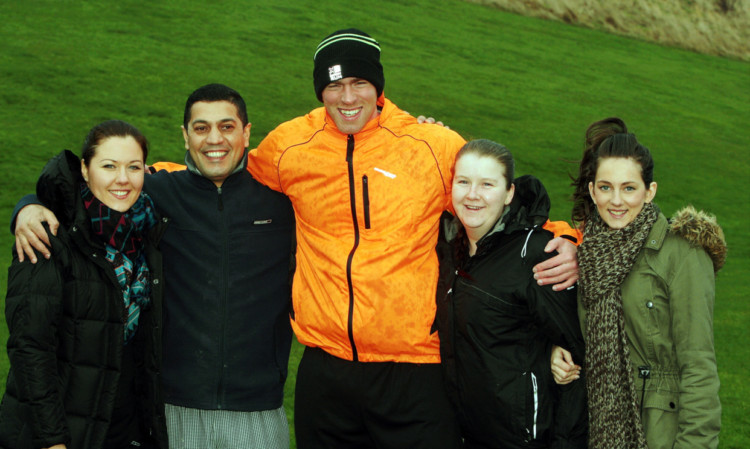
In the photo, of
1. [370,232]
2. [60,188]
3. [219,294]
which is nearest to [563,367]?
[370,232]

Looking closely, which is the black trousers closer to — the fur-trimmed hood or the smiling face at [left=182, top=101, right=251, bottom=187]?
the smiling face at [left=182, top=101, right=251, bottom=187]

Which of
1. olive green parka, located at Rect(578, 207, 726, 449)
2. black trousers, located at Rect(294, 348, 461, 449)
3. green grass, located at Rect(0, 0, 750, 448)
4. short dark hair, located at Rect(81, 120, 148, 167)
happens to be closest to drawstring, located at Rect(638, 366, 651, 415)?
olive green parka, located at Rect(578, 207, 726, 449)

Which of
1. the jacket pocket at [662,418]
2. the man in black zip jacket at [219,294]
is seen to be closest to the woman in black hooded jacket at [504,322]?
the jacket pocket at [662,418]

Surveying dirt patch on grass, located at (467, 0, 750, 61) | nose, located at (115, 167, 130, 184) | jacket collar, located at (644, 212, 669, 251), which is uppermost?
dirt patch on grass, located at (467, 0, 750, 61)

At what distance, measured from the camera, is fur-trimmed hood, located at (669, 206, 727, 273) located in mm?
3068

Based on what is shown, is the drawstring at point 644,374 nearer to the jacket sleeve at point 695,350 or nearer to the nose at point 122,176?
the jacket sleeve at point 695,350

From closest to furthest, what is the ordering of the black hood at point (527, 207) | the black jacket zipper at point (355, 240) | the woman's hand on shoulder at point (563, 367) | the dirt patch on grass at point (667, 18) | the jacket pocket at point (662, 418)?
the jacket pocket at point (662, 418)
the woman's hand on shoulder at point (563, 367)
the black hood at point (527, 207)
the black jacket zipper at point (355, 240)
the dirt patch on grass at point (667, 18)

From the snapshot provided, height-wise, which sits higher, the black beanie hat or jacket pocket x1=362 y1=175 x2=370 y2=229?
the black beanie hat

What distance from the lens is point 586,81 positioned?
23.5m

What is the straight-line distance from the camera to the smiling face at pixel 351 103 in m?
3.73

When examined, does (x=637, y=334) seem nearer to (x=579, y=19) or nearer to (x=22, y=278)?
(x=22, y=278)

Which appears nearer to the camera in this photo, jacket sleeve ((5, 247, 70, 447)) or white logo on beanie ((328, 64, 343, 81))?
jacket sleeve ((5, 247, 70, 447))

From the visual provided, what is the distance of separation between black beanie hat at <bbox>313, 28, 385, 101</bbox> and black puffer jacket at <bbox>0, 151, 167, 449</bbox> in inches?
51.9

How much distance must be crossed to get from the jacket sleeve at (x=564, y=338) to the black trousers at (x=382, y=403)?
0.54 m
